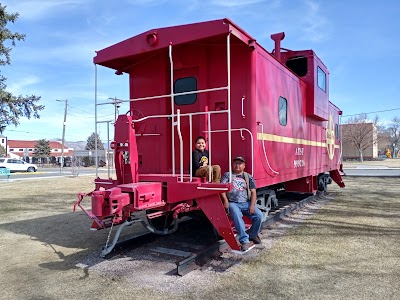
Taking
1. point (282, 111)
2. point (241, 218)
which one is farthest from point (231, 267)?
point (282, 111)

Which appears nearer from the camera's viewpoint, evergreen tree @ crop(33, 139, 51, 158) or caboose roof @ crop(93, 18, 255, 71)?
caboose roof @ crop(93, 18, 255, 71)

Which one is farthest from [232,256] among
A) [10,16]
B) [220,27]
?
[10,16]

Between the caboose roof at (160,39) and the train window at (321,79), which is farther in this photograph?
the train window at (321,79)

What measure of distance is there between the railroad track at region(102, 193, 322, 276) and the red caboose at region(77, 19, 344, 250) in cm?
31

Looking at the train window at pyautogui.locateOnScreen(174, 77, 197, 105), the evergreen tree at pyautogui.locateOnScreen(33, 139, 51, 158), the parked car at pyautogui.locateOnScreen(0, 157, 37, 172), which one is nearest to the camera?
the train window at pyautogui.locateOnScreen(174, 77, 197, 105)

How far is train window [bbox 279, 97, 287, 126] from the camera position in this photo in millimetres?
6566

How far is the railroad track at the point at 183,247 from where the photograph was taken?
4.86 meters

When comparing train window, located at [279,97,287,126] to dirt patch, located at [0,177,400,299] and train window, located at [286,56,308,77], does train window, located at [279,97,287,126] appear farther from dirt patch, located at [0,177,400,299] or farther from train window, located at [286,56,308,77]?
dirt patch, located at [0,177,400,299]

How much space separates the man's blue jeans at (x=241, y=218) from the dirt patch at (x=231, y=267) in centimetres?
38

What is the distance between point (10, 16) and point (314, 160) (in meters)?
13.1

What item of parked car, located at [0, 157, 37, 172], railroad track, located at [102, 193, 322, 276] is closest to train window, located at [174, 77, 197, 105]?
railroad track, located at [102, 193, 322, 276]

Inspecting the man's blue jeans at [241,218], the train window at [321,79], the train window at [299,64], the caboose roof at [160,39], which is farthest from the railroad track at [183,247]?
the train window at [321,79]

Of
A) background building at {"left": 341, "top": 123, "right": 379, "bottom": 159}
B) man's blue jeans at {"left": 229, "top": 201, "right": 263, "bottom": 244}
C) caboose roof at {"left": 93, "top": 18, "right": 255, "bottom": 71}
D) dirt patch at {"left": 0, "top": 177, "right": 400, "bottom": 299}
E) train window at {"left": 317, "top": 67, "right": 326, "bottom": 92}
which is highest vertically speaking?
background building at {"left": 341, "top": 123, "right": 379, "bottom": 159}

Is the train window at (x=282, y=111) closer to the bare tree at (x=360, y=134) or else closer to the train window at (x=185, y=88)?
the train window at (x=185, y=88)
